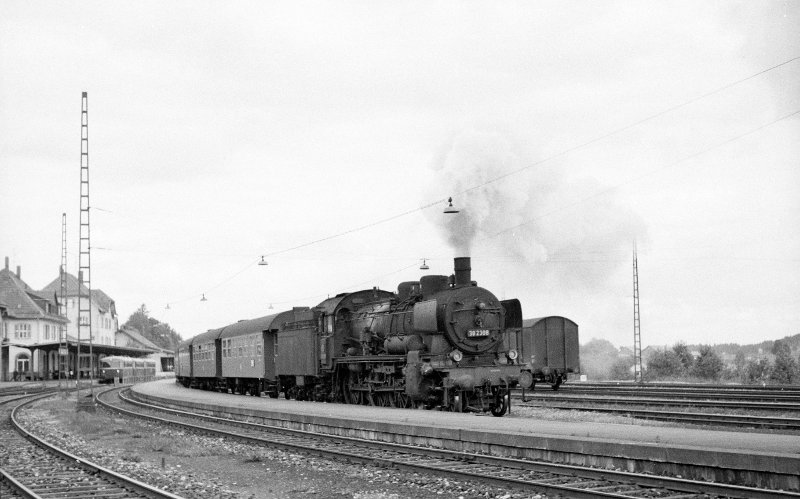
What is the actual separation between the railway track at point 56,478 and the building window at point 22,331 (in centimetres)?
6210

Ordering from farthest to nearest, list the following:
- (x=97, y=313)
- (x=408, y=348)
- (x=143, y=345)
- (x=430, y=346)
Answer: (x=143, y=345) → (x=97, y=313) → (x=408, y=348) → (x=430, y=346)

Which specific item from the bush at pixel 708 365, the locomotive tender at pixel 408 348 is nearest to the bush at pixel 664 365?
the bush at pixel 708 365

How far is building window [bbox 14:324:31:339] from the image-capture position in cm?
7369

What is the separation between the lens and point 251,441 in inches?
661

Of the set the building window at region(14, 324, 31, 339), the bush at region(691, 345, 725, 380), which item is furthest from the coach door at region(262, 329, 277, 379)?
the building window at region(14, 324, 31, 339)

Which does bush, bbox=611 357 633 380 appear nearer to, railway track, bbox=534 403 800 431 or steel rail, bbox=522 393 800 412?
steel rail, bbox=522 393 800 412

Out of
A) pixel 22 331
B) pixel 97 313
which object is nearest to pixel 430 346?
pixel 22 331

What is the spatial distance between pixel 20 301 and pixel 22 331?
3752mm

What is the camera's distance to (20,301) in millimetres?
76438

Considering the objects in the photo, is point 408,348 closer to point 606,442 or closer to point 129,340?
point 606,442

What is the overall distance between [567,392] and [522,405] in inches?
307

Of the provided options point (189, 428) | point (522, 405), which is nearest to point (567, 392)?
point (522, 405)

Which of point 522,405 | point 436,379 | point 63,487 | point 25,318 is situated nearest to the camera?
point 63,487

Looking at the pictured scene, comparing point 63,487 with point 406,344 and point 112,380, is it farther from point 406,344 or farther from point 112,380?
point 112,380
